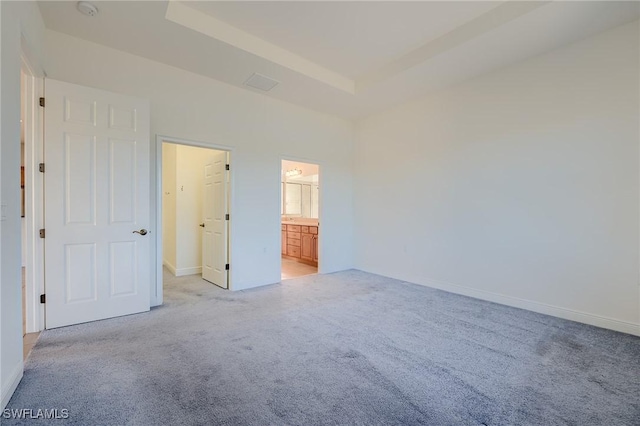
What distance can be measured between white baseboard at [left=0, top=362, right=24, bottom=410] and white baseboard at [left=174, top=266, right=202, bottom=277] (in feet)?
10.4

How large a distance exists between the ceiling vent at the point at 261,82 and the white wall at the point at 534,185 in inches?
88.0

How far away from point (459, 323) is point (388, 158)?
120 inches

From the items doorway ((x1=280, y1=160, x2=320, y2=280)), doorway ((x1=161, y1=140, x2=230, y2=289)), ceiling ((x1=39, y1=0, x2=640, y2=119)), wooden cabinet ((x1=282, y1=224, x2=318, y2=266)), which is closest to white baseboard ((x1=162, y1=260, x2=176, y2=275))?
doorway ((x1=161, y1=140, x2=230, y2=289))

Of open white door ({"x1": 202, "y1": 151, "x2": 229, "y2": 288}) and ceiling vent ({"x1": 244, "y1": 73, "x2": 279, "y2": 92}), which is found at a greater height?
ceiling vent ({"x1": 244, "y1": 73, "x2": 279, "y2": 92})

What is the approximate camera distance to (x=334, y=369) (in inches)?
82.0

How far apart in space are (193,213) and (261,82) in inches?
110

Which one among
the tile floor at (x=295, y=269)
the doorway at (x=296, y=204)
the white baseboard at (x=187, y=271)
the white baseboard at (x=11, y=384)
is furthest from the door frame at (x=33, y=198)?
the doorway at (x=296, y=204)

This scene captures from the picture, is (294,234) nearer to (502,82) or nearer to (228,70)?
(228,70)

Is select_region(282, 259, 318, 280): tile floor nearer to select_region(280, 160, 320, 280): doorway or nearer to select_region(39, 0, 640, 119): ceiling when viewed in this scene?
select_region(280, 160, 320, 280): doorway

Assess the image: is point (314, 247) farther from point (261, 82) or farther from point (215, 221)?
point (261, 82)

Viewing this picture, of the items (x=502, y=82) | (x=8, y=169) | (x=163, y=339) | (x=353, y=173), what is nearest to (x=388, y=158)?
(x=353, y=173)

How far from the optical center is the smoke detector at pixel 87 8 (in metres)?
2.47

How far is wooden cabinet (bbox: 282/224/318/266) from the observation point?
6.16 metres

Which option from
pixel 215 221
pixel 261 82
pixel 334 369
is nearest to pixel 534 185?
pixel 334 369
